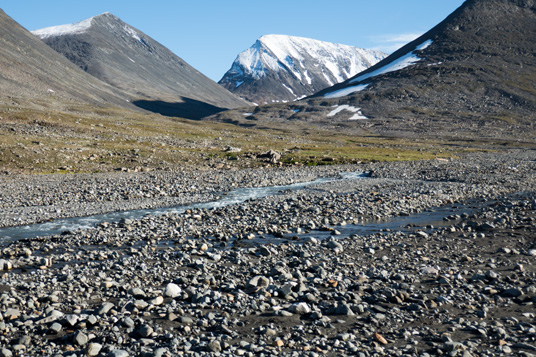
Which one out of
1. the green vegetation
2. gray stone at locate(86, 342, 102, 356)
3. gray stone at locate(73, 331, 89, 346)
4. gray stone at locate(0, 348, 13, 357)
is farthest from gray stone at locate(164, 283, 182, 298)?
the green vegetation

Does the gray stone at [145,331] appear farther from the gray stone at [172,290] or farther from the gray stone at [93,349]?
the gray stone at [172,290]

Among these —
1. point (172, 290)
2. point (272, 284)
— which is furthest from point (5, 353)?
point (272, 284)

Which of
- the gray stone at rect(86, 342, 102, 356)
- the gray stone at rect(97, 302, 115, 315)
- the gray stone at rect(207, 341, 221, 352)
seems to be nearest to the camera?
the gray stone at rect(86, 342, 102, 356)

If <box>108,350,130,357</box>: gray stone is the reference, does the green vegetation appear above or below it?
above

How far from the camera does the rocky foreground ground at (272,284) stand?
1171cm

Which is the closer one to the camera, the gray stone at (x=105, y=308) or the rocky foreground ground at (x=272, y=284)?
the rocky foreground ground at (x=272, y=284)

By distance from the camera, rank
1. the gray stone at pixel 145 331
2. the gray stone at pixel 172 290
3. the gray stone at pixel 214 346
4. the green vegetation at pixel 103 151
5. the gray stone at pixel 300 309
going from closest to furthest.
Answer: the gray stone at pixel 214 346 → the gray stone at pixel 145 331 → the gray stone at pixel 300 309 → the gray stone at pixel 172 290 → the green vegetation at pixel 103 151

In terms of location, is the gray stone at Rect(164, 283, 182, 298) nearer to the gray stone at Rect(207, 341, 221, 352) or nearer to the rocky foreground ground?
the rocky foreground ground

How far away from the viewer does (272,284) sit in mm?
16047

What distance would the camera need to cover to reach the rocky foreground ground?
11711mm

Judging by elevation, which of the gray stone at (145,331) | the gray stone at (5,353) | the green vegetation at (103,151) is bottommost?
the gray stone at (5,353)

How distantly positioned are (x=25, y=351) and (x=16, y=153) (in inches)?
1953

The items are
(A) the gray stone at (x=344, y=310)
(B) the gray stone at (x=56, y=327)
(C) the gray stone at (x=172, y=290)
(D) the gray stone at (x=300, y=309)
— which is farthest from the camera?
(C) the gray stone at (x=172, y=290)

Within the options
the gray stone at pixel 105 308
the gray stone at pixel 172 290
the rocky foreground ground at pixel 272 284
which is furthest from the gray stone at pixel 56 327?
the gray stone at pixel 172 290
